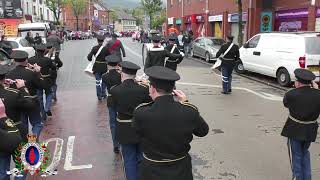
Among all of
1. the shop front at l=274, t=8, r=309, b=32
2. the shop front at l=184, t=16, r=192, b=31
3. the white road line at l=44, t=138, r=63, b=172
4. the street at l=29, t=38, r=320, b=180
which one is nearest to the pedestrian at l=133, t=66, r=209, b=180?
the street at l=29, t=38, r=320, b=180

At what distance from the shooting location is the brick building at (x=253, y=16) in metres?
21.6

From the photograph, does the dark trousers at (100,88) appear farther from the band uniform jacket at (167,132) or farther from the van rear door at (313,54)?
the band uniform jacket at (167,132)

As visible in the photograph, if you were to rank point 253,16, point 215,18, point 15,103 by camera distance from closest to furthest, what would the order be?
1. point 15,103
2. point 253,16
3. point 215,18

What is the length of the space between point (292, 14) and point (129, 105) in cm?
1965

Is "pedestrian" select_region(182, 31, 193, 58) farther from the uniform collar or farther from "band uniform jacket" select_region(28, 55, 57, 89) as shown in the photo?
the uniform collar

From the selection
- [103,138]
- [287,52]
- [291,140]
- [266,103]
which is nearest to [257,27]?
[287,52]

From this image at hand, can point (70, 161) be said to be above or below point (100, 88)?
below

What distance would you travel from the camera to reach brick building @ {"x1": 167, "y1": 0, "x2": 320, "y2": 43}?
21.6 m

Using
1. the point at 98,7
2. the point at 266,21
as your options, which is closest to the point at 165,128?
the point at 266,21

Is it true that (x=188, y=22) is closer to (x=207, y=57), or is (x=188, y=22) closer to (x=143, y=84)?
(x=207, y=57)

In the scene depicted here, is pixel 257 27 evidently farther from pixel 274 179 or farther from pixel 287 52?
pixel 274 179

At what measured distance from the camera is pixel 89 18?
112 metres

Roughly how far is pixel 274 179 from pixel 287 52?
8.63 metres

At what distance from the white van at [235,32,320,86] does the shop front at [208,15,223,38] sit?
15577 millimetres
